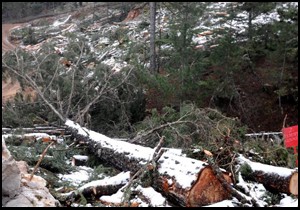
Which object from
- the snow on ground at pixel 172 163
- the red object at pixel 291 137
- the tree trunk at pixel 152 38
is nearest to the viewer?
the snow on ground at pixel 172 163

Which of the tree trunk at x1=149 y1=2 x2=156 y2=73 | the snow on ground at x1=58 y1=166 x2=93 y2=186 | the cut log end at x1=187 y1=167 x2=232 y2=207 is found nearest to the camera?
the cut log end at x1=187 y1=167 x2=232 y2=207

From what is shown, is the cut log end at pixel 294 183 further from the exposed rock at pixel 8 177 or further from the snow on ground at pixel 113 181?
the exposed rock at pixel 8 177

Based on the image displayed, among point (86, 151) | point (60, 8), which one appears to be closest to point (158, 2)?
point (86, 151)

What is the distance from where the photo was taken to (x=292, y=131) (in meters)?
4.51

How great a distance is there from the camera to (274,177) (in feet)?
14.3

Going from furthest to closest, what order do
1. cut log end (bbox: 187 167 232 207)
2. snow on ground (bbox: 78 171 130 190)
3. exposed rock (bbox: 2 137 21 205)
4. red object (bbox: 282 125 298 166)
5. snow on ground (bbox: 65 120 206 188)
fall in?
1. snow on ground (bbox: 78 171 130 190)
2. red object (bbox: 282 125 298 166)
3. snow on ground (bbox: 65 120 206 188)
4. cut log end (bbox: 187 167 232 207)
5. exposed rock (bbox: 2 137 21 205)

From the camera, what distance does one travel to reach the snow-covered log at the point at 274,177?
4.20m

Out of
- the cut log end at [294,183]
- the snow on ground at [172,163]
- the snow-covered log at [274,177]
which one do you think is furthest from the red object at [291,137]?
the snow on ground at [172,163]

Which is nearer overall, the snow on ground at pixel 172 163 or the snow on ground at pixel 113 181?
the snow on ground at pixel 172 163

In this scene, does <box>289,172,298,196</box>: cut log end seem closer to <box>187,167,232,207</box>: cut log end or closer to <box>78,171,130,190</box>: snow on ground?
<box>187,167,232,207</box>: cut log end

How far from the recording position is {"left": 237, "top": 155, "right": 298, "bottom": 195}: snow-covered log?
13.8ft

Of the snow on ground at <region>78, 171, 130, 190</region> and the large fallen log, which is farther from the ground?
the large fallen log

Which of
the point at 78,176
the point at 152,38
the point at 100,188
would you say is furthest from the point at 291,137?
the point at 152,38

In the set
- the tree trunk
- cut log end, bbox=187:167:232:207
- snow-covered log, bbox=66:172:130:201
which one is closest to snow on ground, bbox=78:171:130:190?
snow-covered log, bbox=66:172:130:201
